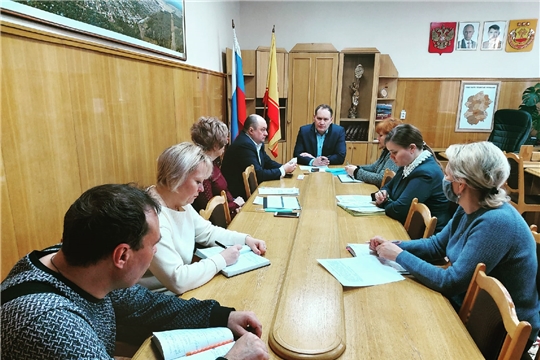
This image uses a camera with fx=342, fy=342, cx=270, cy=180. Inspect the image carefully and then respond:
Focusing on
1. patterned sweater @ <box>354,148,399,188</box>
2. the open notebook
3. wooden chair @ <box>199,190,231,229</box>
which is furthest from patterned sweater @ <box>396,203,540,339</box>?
patterned sweater @ <box>354,148,399,188</box>

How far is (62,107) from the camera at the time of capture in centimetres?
170

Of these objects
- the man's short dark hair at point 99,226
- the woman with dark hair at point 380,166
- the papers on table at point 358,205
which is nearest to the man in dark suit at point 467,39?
the woman with dark hair at point 380,166

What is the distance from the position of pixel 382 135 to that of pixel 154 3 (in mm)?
2134

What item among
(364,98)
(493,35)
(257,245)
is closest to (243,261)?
(257,245)

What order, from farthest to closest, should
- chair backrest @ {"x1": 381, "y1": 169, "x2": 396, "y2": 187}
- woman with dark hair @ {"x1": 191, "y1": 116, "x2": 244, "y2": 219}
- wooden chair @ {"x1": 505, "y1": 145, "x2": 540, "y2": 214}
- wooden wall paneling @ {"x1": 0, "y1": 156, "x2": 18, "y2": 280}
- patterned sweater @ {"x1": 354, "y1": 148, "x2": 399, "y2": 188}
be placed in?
wooden chair @ {"x1": 505, "y1": 145, "x2": 540, "y2": 214} → patterned sweater @ {"x1": 354, "y1": 148, "x2": 399, "y2": 188} → chair backrest @ {"x1": 381, "y1": 169, "x2": 396, "y2": 187} → woman with dark hair @ {"x1": 191, "y1": 116, "x2": 244, "y2": 219} → wooden wall paneling @ {"x1": 0, "y1": 156, "x2": 18, "y2": 280}

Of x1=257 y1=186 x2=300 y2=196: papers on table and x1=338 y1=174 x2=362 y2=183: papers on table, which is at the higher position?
x1=338 y1=174 x2=362 y2=183: papers on table

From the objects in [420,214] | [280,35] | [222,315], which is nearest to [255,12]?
[280,35]

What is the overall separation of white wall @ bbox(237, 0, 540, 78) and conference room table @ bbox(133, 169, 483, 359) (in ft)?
15.0

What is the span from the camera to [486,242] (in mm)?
1237

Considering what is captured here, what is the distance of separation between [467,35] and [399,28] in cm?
102

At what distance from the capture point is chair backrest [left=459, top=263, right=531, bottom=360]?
93 centimetres

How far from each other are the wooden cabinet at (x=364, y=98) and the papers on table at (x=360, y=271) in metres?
4.02

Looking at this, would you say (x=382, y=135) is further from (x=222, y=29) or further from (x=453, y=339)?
(x=222, y=29)

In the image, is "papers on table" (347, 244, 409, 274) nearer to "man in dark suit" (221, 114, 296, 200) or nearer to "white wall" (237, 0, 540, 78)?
"man in dark suit" (221, 114, 296, 200)
